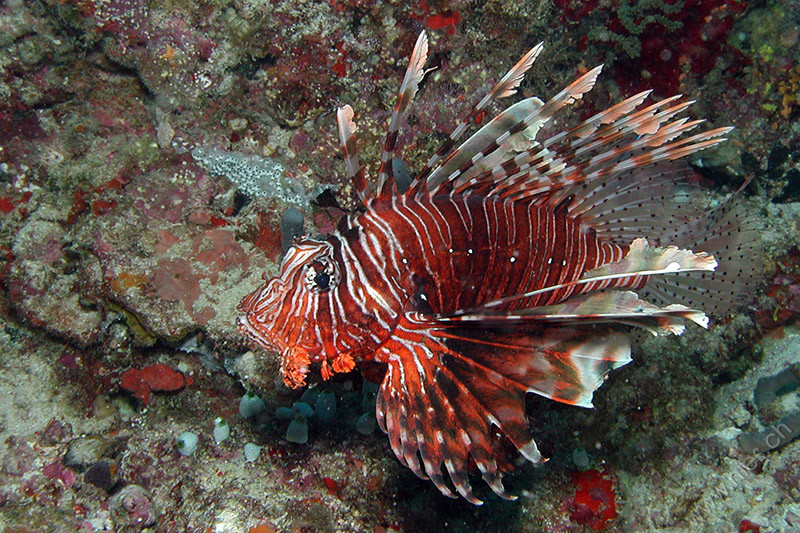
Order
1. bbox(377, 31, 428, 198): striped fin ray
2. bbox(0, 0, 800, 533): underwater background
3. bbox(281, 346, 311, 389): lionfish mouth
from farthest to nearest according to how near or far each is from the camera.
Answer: bbox(0, 0, 800, 533): underwater background, bbox(281, 346, 311, 389): lionfish mouth, bbox(377, 31, 428, 198): striped fin ray

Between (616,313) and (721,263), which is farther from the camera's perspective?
(721,263)

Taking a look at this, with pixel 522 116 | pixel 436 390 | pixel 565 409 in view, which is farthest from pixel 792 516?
pixel 522 116

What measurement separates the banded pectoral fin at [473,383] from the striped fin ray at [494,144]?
96 cm

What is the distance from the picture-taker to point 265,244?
4.75 metres

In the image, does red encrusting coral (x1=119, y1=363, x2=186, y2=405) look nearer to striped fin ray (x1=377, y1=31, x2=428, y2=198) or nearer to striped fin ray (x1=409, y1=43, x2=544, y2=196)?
striped fin ray (x1=377, y1=31, x2=428, y2=198)

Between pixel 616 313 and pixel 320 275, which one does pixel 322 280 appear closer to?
pixel 320 275

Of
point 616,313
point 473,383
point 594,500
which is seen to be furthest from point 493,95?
point 594,500

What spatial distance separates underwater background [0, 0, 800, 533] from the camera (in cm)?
407

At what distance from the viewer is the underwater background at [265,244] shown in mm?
4066

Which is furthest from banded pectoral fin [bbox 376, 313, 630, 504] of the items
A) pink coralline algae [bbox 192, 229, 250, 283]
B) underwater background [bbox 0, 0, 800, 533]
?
pink coralline algae [bbox 192, 229, 250, 283]

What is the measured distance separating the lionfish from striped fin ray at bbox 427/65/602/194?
0.03ft

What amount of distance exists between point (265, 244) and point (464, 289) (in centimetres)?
242

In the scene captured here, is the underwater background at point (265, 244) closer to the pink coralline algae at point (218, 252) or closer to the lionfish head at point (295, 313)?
the pink coralline algae at point (218, 252)

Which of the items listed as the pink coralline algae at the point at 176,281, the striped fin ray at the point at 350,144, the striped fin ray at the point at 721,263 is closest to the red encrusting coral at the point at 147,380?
the pink coralline algae at the point at 176,281
